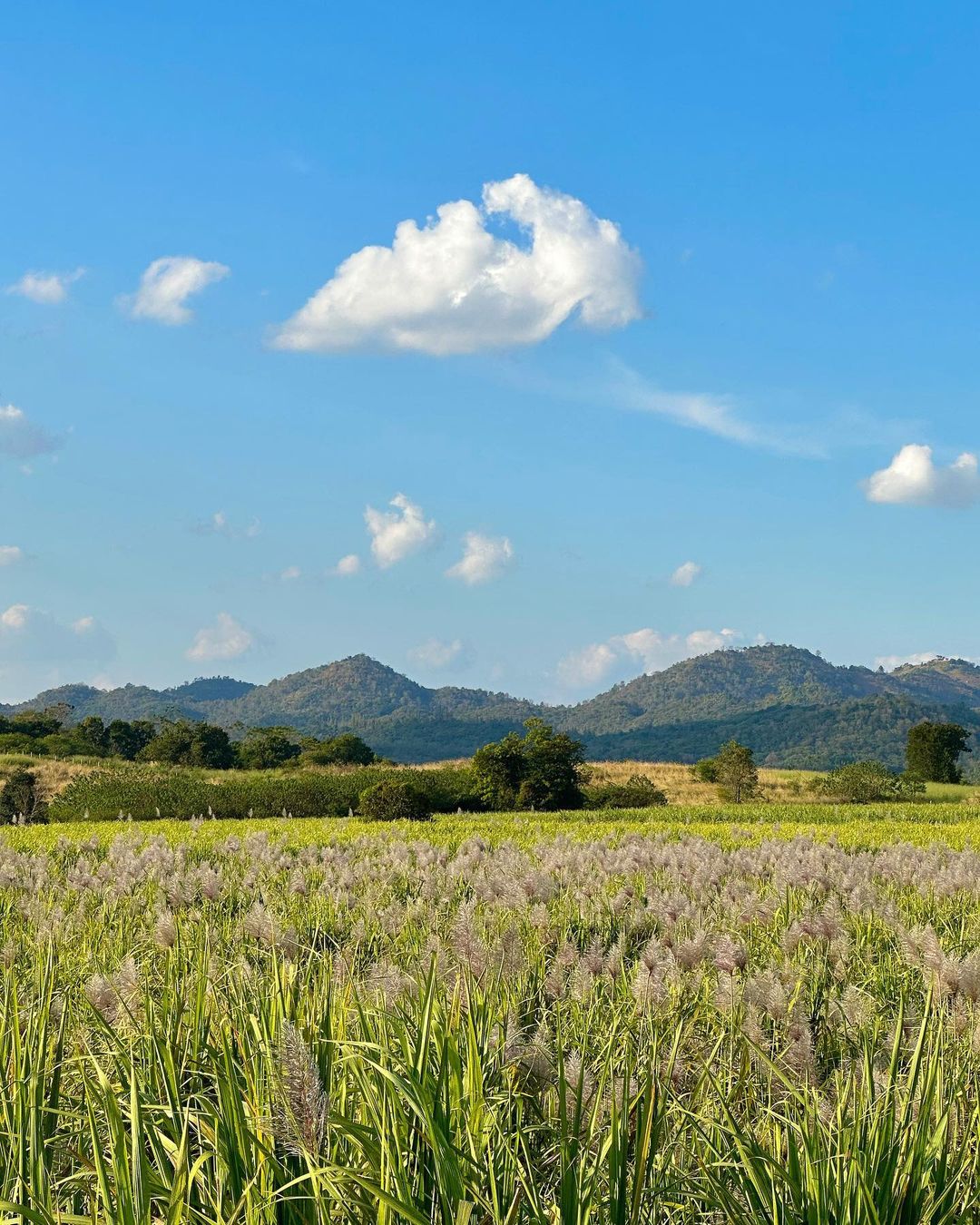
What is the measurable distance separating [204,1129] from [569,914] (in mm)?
3187

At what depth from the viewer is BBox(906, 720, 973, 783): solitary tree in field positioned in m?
48.0

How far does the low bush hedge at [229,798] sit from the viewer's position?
74.4 feet

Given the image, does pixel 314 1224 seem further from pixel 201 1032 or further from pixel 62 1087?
pixel 62 1087

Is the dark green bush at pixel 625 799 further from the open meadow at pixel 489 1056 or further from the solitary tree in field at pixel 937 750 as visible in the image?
the solitary tree in field at pixel 937 750

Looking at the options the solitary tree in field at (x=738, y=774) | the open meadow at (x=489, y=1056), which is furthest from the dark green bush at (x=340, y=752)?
the open meadow at (x=489, y=1056)

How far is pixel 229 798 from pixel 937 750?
3751cm

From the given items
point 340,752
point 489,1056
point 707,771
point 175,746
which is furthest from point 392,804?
point 175,746

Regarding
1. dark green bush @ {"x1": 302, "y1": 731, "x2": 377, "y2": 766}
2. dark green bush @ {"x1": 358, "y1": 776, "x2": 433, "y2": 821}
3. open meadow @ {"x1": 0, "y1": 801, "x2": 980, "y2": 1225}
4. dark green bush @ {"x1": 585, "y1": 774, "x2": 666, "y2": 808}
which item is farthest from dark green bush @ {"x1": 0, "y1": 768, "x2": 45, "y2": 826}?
dark green bush @ {"x1": 302, "y1": 731, "x2": 377, "y2": 766}

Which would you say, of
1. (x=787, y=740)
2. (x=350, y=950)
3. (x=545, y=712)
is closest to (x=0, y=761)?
(x=350, y=950)

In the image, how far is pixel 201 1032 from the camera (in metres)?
2.79

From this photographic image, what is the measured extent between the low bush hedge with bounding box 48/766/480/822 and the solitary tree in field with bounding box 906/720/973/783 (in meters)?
29.2

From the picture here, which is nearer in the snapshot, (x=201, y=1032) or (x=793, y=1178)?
(x=793, y=1178)

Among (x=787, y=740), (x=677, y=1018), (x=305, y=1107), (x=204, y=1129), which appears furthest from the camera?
(x=787, y=740)

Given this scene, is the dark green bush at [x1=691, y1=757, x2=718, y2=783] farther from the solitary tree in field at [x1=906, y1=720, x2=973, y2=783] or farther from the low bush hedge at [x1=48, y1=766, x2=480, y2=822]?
the low bush hedge at [x1=48, y1=766, x2=480, y2=822]
